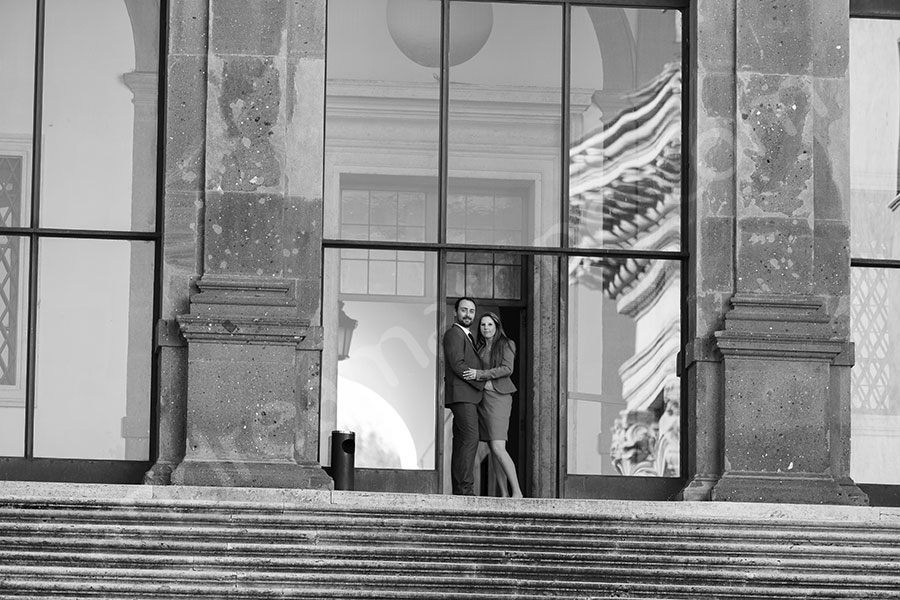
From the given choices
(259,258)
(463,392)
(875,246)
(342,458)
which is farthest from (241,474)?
(875,246)

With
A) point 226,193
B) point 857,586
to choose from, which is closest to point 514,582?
point 857,586

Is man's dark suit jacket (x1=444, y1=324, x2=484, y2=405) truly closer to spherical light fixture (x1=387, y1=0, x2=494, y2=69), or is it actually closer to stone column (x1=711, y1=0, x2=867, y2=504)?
stone column (x1=711, y1=0, x2=867, y2=504)

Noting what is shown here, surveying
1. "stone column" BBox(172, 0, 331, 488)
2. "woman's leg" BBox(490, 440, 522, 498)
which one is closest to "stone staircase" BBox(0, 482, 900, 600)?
"stone column" BBox(172, 0, 331, 488)

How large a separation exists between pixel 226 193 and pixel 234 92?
0.97 meters

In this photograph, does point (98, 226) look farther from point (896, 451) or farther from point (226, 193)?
point (896, 451)

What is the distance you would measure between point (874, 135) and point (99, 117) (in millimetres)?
7790

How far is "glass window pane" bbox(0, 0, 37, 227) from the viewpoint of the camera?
65.6ft

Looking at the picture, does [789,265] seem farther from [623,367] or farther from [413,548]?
[413,548]

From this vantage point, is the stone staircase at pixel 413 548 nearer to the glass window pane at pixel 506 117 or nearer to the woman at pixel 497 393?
the woman at pixel 497 393

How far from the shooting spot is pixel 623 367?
2011cm

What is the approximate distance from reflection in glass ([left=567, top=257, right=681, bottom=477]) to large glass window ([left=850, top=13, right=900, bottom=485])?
187 cm

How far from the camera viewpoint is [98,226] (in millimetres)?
19969

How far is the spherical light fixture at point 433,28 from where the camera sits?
20.4m

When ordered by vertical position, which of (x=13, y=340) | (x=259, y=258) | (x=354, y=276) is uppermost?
(x=259, y=258)
